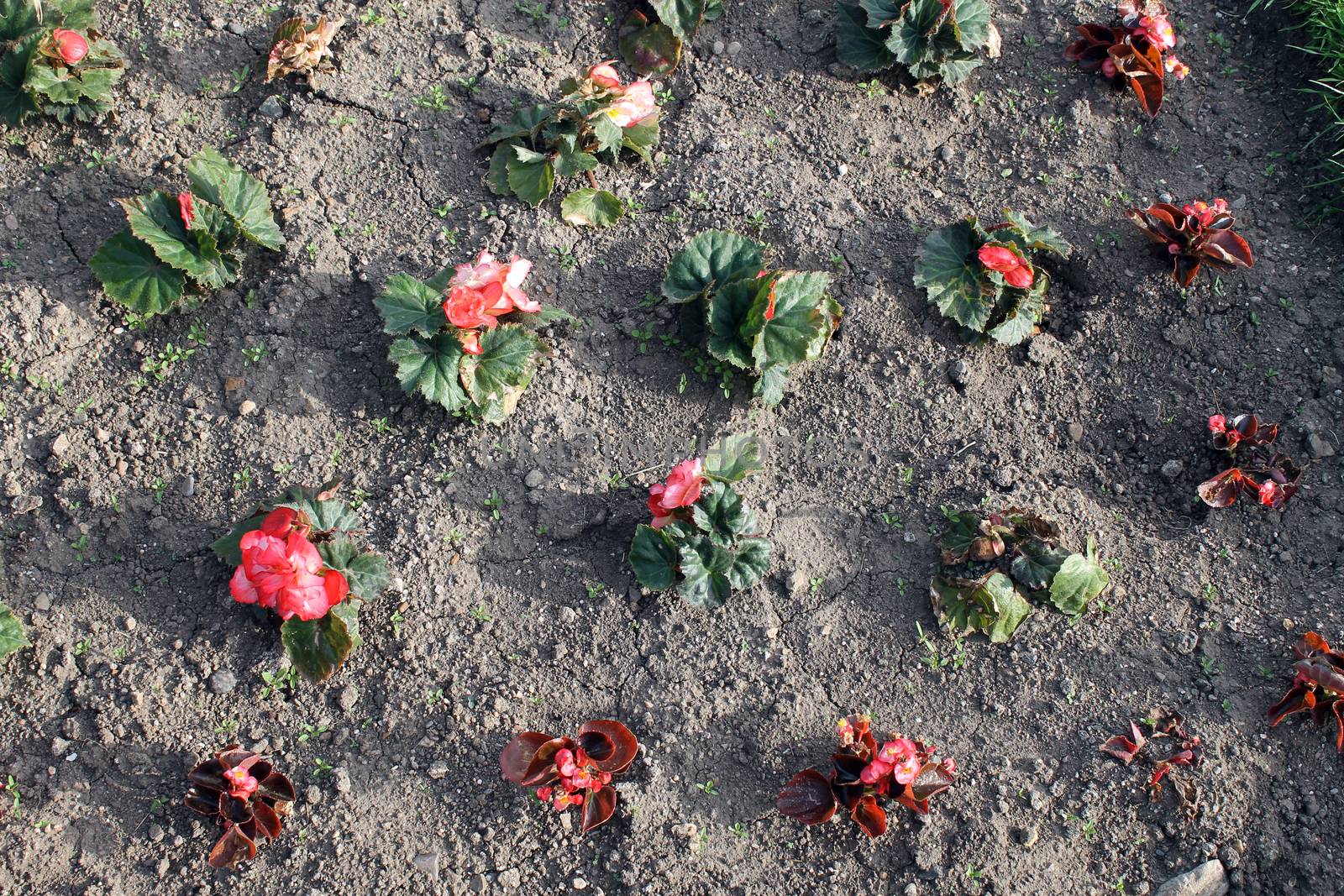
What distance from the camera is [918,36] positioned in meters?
3.88

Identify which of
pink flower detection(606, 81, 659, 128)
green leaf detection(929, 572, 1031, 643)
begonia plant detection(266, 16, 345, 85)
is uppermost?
begonia plant detection(266, 16, 345, 85)

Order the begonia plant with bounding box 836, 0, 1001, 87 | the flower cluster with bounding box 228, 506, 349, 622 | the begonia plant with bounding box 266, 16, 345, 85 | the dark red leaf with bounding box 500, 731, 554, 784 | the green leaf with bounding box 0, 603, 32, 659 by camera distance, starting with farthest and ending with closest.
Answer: the begonia plant with bounding box 836, 0, 1001, 87
the begonia plant with bounding box 266, 16, 345, 85
the green leaf with bounding box 0, 603, 32, 659
the dark red leaf with bounding box 500, 731, 554, 784
the flower cluster with bounding box 228, 506, 349, 622

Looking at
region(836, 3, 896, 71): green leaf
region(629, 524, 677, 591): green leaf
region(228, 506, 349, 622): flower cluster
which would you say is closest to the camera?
region(228, 506, 349, 622): flower cluster

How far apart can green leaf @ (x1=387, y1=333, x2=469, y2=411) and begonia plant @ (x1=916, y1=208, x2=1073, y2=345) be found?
5.14 ft

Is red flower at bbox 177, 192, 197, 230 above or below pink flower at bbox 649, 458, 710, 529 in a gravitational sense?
above

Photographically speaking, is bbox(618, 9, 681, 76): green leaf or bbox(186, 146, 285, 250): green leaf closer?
bbox(186, 146, 285, 250): green leaf

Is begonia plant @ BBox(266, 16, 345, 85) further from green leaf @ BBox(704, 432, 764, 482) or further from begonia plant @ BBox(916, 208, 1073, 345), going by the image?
begonia plant @ BBox(916, 208, 1073, 345)

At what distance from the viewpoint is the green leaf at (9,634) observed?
309cm

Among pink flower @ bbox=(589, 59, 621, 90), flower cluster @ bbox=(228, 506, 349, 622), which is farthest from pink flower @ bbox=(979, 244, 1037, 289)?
flower cluster @ bbox=(228, 506, 349, 622)

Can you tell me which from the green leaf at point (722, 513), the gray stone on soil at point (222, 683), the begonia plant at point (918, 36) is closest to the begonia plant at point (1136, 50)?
the begonia plant at point (918, 36)

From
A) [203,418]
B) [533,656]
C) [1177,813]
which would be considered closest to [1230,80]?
[1177,813]

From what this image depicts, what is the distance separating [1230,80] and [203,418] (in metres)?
4.05

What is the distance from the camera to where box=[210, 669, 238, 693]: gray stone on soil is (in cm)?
312

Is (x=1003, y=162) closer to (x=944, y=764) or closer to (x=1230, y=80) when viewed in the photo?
(x=1230, y=80)
